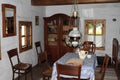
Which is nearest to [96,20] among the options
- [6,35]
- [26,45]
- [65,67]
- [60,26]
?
[60,26]

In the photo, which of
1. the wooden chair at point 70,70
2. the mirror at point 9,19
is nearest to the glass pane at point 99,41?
the mirror at point 9,19

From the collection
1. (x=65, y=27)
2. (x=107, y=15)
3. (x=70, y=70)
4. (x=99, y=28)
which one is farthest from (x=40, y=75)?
(x=107, y=15)

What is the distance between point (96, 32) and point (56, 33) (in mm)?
1575

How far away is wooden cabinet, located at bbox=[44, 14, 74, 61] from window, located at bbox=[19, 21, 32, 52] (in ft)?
3.68

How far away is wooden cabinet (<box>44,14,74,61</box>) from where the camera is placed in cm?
656

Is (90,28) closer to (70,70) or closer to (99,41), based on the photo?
(99,41)

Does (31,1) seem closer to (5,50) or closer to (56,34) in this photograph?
(56,34)

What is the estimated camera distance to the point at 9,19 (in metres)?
4.37

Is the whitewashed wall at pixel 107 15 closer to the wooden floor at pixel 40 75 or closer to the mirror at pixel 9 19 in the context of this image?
the wooden floor at pixel 40 75

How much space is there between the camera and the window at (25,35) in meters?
5.06

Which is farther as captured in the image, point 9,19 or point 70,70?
point 9,19

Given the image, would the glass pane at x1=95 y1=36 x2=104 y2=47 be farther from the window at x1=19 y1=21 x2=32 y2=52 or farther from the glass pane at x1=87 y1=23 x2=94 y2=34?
the window at x1=19 y1=21 x2=32 y2=52

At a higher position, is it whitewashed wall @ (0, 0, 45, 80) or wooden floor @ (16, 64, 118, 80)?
whitewashed wall @ (0, 0, 45, 80)

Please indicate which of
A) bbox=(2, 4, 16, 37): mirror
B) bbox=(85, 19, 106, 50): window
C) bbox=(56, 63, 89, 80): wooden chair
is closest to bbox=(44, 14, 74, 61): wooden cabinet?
bbox=(85, 19, 106, 50): window
